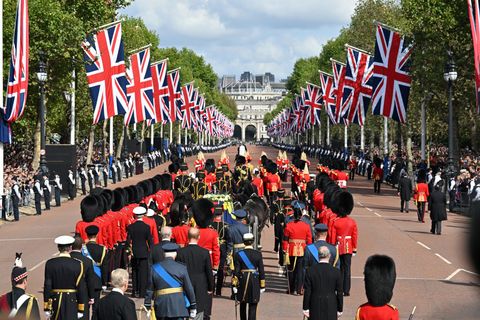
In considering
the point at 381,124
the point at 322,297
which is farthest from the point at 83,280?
Result: the point at 381,124

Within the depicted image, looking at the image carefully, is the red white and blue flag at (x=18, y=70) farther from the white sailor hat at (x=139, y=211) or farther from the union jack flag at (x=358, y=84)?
the union jack flag at (x=358, y=84)

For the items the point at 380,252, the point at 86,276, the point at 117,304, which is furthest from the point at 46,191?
the point at 117,304

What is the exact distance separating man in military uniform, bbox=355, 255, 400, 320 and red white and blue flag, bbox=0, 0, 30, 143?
907 inches

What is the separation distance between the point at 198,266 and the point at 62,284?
5.45ft

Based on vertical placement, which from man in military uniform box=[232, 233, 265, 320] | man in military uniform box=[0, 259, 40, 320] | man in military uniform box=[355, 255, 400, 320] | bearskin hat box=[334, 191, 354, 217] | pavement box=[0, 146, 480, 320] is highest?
bearskin hat box=[334, 191, 354, 217]

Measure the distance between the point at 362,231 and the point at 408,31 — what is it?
22377mm

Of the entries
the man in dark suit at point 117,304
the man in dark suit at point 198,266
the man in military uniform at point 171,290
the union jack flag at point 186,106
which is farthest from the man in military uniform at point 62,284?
the union jack flag at point 186,106

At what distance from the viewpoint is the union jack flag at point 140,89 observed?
43.4 metres

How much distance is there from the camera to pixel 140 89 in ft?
144

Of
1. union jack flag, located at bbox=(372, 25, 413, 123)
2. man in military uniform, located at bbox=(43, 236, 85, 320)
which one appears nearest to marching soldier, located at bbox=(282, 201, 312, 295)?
man in military uniform, located at bbox=(43, 236, 85, 320)

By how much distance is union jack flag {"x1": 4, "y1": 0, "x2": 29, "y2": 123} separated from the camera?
93.2 feet

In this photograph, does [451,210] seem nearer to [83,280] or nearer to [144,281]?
[144,281]

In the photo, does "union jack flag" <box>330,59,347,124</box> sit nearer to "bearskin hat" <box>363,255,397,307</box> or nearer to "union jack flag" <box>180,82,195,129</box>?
"union jack flag" <box>180,82,195,129</box>

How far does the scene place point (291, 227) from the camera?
49.1ft
